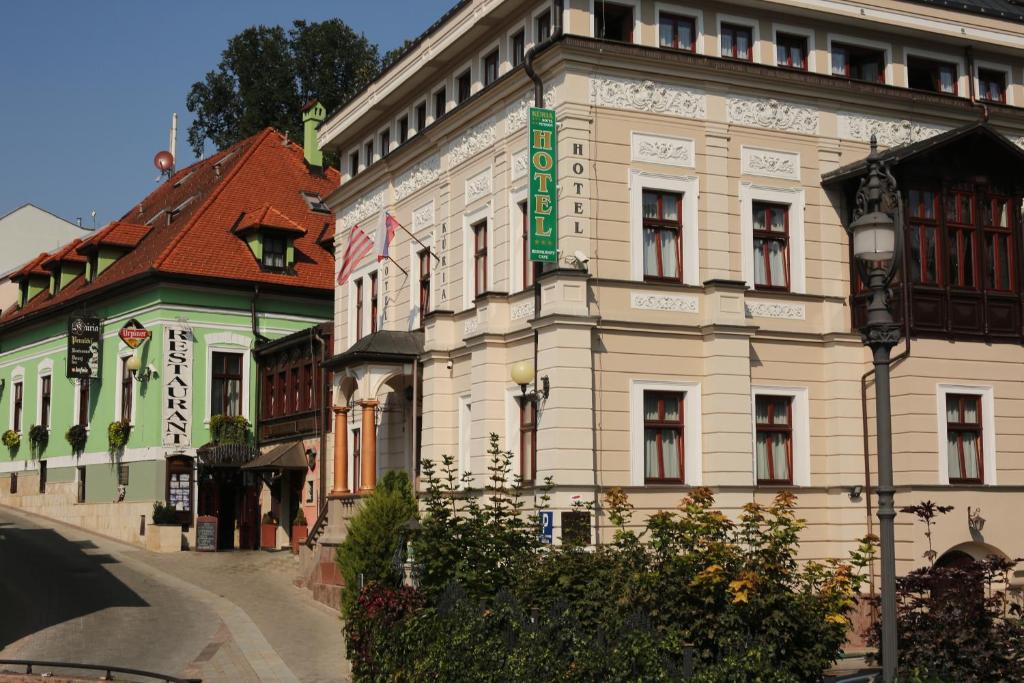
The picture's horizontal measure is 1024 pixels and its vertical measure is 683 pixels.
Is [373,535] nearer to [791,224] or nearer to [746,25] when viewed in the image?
[791,224]

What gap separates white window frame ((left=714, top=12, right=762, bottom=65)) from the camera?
86.7 ft

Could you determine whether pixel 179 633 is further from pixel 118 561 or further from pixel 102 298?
pixel 102 298

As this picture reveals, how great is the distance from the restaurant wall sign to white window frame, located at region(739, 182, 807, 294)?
28.0 m

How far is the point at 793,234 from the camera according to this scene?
1060 inches

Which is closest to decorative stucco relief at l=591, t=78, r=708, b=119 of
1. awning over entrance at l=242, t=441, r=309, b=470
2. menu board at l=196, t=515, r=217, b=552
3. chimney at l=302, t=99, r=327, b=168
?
awning over entrance at l=242, t=441, r=309, b=470

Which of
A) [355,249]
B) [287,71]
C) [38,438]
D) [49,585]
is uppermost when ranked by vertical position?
[287,71]

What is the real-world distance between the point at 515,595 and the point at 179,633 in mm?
Answer: 12180

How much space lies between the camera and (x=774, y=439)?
86.3 feet

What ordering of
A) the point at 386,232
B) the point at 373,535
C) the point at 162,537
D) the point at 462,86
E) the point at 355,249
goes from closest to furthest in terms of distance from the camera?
1. the point at 373,535
2. the point at 462,86
3. the point at 386,232
4. the point at 355,249
5. the point at 162,537

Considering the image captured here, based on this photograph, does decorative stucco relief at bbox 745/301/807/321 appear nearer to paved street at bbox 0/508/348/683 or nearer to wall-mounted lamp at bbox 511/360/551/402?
wall-mounted lamp at bbox 511/360/551/402

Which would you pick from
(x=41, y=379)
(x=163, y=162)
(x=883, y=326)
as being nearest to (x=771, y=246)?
(x=883, y=326)

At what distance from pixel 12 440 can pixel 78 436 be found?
7.29 m

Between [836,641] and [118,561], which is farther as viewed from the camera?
[118,561]

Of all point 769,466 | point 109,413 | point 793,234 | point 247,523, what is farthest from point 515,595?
point 109,413
